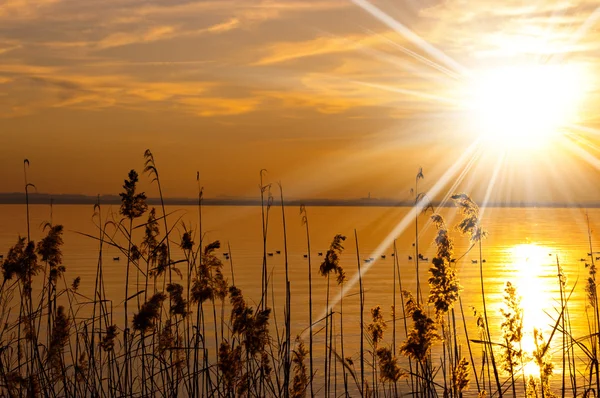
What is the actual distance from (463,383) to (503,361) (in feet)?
1.04

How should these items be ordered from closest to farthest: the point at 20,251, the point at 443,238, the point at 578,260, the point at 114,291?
the point at 443,238
the point at 20,251
the point at 114,291
the point at 578,260

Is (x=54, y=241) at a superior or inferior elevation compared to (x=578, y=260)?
superior

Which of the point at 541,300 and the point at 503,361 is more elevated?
the point at 503,361

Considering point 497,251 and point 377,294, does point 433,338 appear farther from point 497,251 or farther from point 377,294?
point 497,251

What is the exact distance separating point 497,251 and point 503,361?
3052 inches

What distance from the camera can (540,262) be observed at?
67375 millimetres

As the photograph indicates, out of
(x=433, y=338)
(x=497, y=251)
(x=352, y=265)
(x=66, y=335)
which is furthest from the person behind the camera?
(x=497, y=251)

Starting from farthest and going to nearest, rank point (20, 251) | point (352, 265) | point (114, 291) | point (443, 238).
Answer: point (352, 265), point (114, 291), point (20, 251), point (443, 238)

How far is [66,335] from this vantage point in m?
6.55

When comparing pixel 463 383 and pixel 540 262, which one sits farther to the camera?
pixel 540 262

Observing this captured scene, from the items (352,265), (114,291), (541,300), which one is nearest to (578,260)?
(352,265)

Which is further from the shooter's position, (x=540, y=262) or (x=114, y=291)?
(x=540, y=262)

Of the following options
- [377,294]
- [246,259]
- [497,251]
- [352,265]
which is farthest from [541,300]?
[497,251]

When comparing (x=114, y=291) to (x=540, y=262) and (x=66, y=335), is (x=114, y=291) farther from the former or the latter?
(x=540, y=262)
